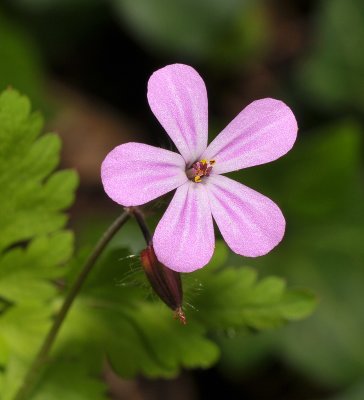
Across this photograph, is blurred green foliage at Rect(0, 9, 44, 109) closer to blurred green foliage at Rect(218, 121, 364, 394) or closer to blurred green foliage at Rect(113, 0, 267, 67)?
blurred green foliage at Rect(113, 0, 267, 67)

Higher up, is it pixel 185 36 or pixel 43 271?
pixel 185 36

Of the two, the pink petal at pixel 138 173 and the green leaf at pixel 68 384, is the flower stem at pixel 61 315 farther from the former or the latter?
the pink petal at pixel 138 173

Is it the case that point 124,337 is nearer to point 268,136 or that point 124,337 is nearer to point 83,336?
point 83,336

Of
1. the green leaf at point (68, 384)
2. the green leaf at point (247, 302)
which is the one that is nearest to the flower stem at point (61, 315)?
the green leaf at point (68, 384)

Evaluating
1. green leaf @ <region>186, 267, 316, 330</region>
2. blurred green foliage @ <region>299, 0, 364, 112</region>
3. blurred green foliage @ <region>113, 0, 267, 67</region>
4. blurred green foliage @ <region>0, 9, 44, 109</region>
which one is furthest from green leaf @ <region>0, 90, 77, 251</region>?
blurred green foliage @ <region>299, 0, 364, 112</region>

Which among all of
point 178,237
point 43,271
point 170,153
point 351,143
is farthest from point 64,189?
point 351,143

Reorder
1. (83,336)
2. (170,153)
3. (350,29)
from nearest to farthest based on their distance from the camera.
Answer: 1. (170,153)
2. (83,336)
3. (350,29)
